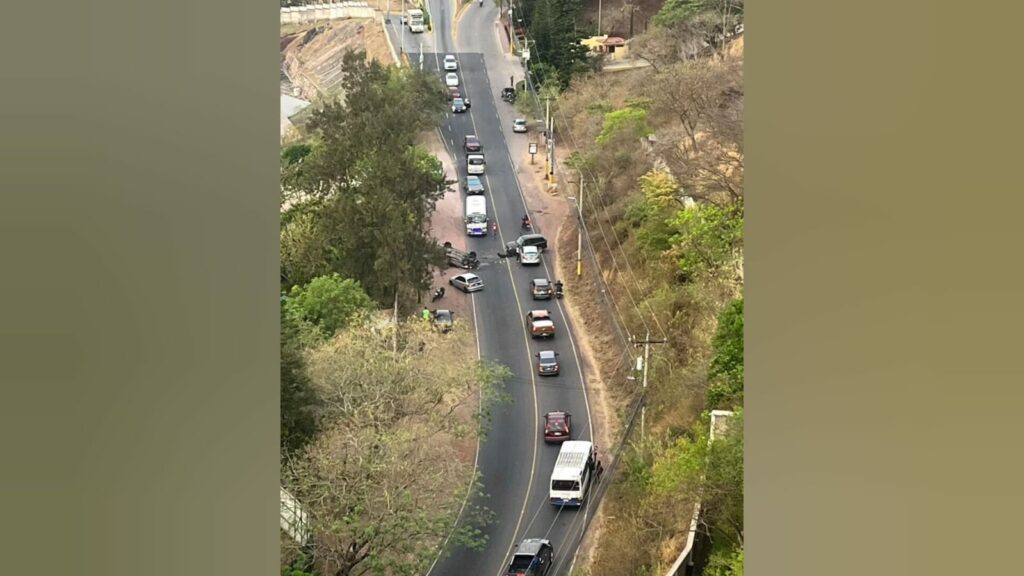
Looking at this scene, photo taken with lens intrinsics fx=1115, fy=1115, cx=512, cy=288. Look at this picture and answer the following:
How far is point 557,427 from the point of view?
11.7m

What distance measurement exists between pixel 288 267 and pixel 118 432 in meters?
9.96

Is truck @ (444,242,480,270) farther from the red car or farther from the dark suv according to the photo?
the dark suv

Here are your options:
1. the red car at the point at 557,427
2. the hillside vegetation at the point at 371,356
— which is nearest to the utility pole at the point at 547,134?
the hillside vegetation at the point at 371,356

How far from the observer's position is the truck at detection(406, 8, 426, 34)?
44.4 feet

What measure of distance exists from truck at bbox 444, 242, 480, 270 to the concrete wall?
10.2ft

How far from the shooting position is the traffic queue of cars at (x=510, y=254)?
463 inches

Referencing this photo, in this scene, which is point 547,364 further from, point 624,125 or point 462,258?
point 624,125

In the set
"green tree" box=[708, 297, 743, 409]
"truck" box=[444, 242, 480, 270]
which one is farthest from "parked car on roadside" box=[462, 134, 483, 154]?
"green tree" box=[708, 297, 743, 409]

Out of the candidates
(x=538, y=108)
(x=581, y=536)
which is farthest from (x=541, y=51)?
(x=581, y=536)

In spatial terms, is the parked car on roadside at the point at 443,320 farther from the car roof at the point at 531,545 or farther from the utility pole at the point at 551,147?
the car roof at the point at 531,545

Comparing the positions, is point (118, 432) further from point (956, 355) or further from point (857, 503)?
point (956, 355)

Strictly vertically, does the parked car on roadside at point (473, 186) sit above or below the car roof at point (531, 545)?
above

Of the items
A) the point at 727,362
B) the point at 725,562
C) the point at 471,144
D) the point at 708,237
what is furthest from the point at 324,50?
the point at 725,562

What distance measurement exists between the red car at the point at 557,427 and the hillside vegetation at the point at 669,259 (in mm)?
619
